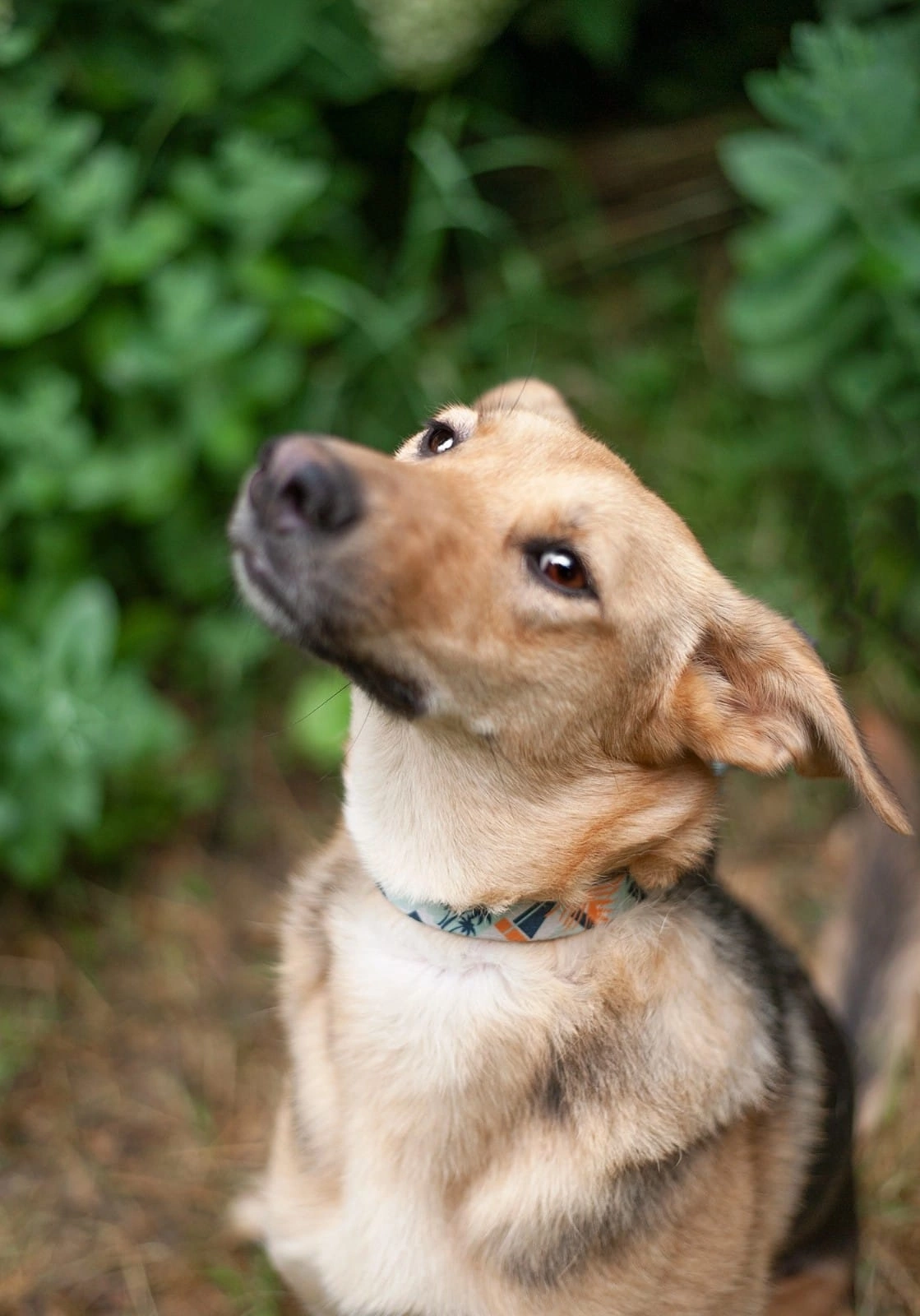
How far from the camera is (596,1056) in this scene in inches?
93.0

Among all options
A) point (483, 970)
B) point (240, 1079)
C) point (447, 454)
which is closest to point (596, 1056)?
point (483, 970)

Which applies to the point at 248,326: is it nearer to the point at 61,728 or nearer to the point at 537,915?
the point at 61,728

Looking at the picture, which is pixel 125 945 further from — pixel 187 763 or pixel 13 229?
pixel 13 229

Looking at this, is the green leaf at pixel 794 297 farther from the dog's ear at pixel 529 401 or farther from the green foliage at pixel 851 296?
the dog's ear at pixel 529 401

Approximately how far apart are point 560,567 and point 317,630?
0.47 m

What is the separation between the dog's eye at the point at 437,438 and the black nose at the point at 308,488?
633 millimetres

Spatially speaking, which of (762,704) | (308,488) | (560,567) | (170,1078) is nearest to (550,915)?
(762,704)

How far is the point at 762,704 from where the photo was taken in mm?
2338

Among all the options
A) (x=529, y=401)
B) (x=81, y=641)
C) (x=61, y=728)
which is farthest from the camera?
(x=81, y=641)

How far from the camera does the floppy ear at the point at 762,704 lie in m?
2.13

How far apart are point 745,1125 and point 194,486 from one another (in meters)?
2.71

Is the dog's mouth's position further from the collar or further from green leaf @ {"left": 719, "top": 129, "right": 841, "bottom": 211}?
green leaf @ {"left": 719, "top": 129, "right": 841, "bottom": 211}

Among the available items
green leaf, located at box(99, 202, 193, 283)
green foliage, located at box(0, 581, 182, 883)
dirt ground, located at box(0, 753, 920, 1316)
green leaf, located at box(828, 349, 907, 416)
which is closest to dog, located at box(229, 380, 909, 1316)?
dirt ground, located at box(0, 753, 920, 1316)

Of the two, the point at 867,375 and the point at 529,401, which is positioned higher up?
the point at 529,401
